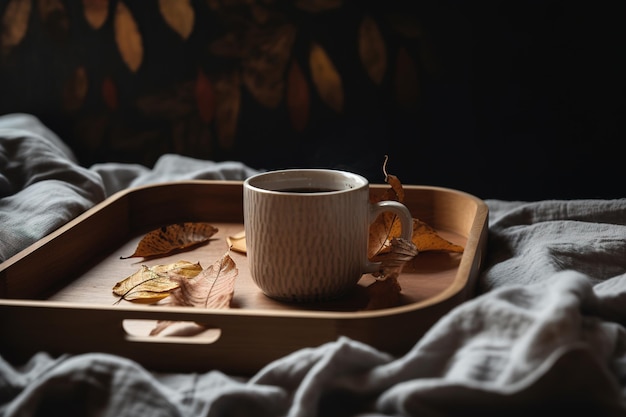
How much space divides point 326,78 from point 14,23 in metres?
0.54

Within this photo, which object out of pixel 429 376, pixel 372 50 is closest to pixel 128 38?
pixel 372 50

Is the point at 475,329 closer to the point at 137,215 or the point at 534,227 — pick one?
the point at 534,227

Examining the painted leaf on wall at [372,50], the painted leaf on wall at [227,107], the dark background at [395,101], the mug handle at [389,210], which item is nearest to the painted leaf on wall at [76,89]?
the dark background at [395,101]

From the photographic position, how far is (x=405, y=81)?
124 cm

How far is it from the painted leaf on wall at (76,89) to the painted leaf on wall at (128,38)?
8cm

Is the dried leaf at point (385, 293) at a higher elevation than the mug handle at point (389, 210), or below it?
below

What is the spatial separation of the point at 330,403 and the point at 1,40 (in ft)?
3.40

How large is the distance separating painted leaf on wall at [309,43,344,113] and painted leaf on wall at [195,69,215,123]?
6.9 inches

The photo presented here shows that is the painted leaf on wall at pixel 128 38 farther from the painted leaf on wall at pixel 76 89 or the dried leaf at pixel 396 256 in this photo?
the dried leaf at pixel 396 256

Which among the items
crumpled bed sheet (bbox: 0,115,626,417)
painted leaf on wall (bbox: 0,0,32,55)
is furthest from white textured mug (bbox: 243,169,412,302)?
painted leaf on wall (bbox: 0,0,32,55)

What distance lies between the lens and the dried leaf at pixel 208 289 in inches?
27.5

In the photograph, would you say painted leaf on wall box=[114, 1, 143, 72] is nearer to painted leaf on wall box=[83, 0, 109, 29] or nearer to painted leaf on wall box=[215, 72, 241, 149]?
painted leaf on wall box=[83, 0, 109, 29]

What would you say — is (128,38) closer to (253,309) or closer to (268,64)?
(268,64)

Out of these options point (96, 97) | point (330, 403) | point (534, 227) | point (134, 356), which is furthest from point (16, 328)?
point (96, 97)
